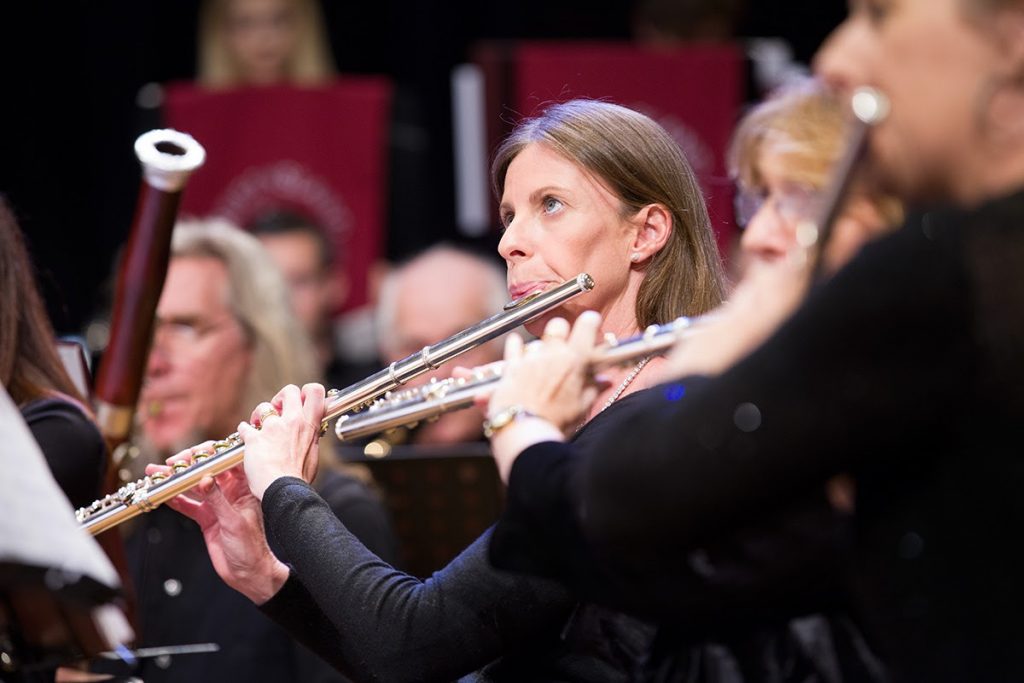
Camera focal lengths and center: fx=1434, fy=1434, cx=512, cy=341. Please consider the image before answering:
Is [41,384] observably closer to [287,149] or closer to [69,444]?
[69,444]

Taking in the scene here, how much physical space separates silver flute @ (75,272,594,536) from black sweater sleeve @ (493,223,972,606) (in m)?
0.66

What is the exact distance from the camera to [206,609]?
10.5ft

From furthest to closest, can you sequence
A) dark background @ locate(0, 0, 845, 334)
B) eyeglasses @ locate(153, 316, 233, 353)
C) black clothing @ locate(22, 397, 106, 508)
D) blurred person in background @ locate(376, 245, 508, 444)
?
dark background @ locate(0, 0, 845, 334) < blurred person in background @ locate(376, 245, 508, 444) < eyeglasses @ locate(153, 316, 233, 353) < black clothing @ locate(22, 397, 106, 508)

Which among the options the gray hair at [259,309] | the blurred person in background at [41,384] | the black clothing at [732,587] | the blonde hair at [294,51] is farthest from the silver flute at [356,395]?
the blonde hair at [294,51]

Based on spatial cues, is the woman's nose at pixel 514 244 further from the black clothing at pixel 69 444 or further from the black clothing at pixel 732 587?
the black clothing at pixel 69 444

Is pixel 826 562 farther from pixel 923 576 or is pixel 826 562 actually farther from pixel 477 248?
pixel 477 248

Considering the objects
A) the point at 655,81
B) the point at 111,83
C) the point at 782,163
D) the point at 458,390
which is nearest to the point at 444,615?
the point at 458,390

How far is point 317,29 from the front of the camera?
5391mm

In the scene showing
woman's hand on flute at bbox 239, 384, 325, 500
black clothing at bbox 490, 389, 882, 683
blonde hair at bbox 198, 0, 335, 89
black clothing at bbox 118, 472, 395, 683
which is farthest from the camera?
blonde hair at bbox 198, 0, 335, 89

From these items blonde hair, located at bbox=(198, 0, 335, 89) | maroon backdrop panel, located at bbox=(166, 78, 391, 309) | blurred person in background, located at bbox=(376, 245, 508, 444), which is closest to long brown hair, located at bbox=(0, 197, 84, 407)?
blurred person in background, located at bbox=(376, 245, 508, 444)

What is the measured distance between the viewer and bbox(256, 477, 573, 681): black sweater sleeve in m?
1.93

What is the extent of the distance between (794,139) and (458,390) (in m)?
1.07

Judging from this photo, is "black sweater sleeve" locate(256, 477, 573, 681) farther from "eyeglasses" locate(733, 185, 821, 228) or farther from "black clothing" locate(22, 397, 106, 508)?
"eyeglasses" locate(733, 185, 821, 228)

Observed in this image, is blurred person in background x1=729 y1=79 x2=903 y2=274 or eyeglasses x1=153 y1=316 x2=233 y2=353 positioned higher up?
blurred person in background x1=729 y1=79 x2=903 y2=274
